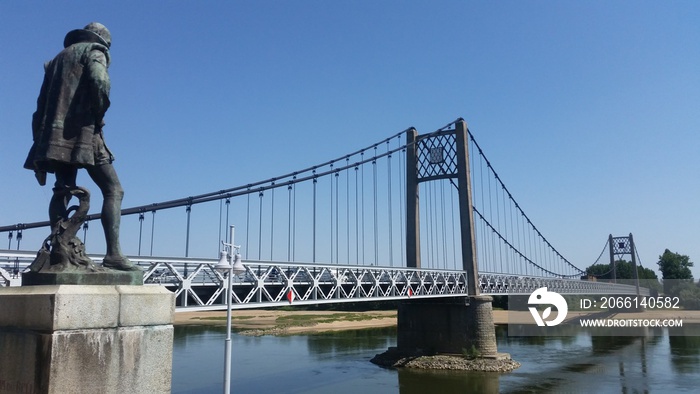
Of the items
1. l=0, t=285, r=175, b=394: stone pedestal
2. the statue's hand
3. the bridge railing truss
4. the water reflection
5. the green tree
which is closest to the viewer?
l=0, t=285, r=175, b=394: stone pedestal

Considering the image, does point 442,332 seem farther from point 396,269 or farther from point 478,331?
point 396,269

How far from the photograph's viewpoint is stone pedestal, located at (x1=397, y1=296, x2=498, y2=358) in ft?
110

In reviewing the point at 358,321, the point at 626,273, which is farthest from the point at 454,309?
the point at 626,273

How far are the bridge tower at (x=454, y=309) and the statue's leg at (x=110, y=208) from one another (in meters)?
30.2

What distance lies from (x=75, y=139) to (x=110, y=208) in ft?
2.63

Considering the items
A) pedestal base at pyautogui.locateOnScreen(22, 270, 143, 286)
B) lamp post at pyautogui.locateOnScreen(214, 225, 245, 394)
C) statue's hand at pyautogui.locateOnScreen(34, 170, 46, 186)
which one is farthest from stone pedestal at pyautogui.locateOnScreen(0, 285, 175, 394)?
lamp post at pyautogui.locateOnScreen(214, 225, 245, 394)

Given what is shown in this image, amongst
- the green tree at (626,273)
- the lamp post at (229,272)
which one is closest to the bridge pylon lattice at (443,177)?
the lamp post at (229,272)

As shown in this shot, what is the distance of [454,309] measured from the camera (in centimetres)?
3447

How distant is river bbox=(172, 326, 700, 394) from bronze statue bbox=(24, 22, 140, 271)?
22865mm

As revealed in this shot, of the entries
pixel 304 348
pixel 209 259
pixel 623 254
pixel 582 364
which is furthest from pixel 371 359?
pixel 623 254

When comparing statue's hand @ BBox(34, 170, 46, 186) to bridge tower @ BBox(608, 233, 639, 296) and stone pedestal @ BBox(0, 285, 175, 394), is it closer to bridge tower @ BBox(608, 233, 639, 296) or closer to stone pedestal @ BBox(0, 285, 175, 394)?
stone pedestal @ BBox(0, 285, 175, 394)

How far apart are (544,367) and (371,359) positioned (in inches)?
445

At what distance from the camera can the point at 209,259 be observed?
15.4 m

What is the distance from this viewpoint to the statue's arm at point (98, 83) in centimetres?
564
